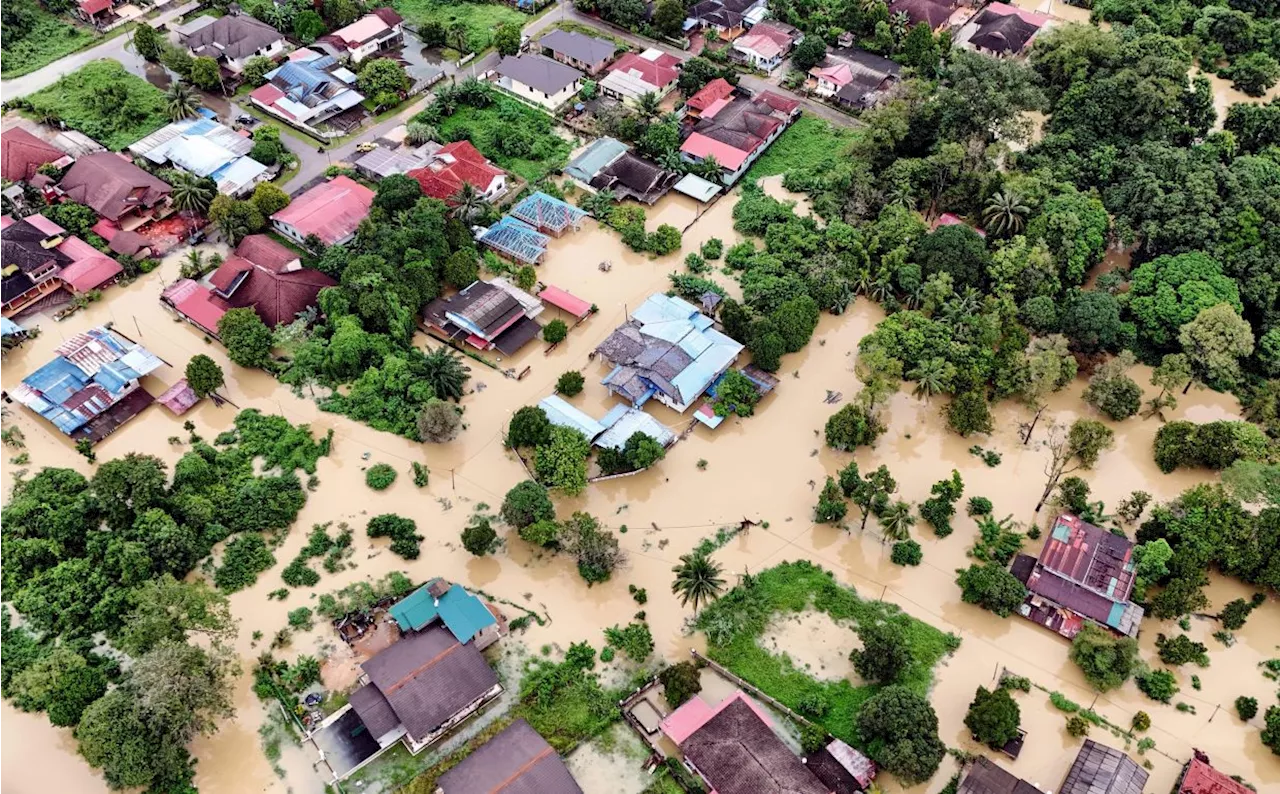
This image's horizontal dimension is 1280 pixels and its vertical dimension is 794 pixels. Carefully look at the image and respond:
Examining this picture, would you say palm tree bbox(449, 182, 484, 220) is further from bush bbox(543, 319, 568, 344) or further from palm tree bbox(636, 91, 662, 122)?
palm tree bbox(636, 91, 662, 122)

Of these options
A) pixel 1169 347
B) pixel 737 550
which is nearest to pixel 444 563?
pixel 737 550

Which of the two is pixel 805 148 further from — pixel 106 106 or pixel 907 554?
pixel 106 106

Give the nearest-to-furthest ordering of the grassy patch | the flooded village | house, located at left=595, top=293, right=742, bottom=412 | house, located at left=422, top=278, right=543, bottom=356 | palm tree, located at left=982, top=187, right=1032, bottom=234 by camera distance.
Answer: the flooded village, house, located at left=595, top=293, right=742, bottom=412, house, located at left=422, top=278, right=543, bottom=356, palm tree, located at left=982, top=187, right=1032, bottom=234, the grassy patch

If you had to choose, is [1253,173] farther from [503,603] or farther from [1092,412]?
[503,603]

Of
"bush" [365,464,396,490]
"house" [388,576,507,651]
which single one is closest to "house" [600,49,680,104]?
"bush" [365,464,396,490]

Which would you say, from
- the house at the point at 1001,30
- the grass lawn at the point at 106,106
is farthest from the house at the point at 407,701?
the house at the point at 1001,30

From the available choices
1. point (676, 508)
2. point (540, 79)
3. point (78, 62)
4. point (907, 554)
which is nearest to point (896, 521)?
point (907, 554)

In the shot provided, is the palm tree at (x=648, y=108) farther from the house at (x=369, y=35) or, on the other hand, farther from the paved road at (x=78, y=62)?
the paved road at (x=78, y=62)
